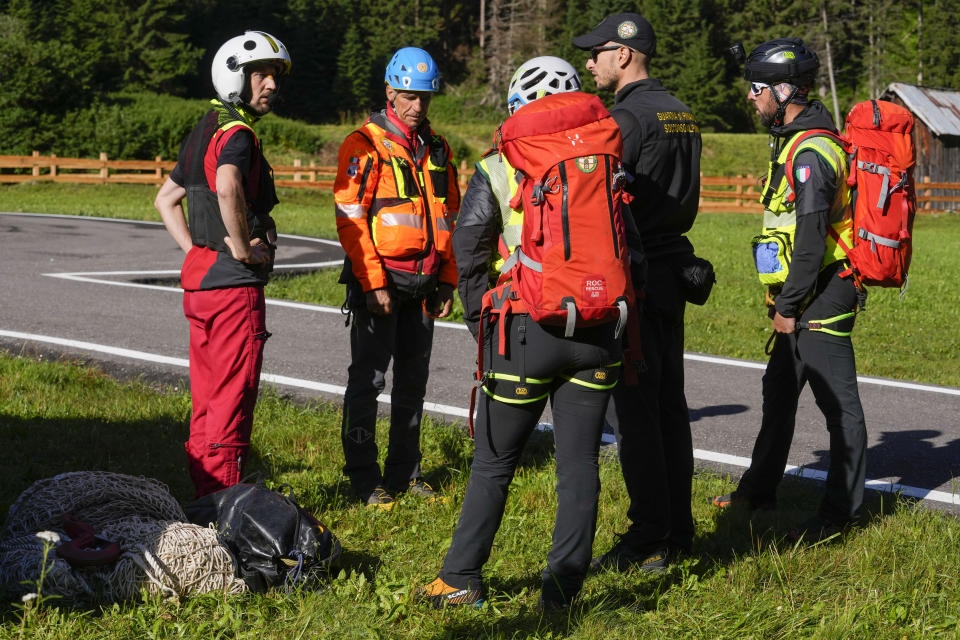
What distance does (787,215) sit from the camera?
5.07m

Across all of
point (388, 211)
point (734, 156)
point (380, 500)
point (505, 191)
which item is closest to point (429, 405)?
point (380, 500)

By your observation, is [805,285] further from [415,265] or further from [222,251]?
[222,251]

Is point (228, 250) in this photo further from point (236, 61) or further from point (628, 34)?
point (628, 34)

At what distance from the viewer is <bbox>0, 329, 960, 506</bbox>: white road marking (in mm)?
5883

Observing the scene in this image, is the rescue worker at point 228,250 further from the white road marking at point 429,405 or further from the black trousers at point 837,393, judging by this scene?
the white road marking at point 429,405

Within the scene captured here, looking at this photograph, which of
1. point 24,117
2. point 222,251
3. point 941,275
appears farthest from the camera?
point 24,117

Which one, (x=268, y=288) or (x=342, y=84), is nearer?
(x=268, y=288)

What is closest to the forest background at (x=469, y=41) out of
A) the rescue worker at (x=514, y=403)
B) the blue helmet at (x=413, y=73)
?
the blue helmet at (x=413, y=73)

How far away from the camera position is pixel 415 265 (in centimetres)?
523

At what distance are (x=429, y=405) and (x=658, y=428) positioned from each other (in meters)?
3.25

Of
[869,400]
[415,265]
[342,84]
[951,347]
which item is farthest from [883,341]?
[342,84]

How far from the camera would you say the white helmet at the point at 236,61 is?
4395mm

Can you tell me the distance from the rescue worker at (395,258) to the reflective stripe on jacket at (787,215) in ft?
5.29

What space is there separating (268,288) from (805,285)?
26.9ft
